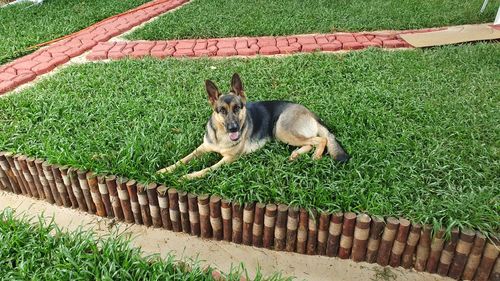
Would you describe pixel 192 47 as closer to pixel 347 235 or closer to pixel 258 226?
pixel 258 226

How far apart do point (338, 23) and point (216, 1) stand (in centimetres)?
344

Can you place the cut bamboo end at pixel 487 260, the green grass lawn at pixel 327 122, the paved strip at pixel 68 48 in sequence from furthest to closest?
1. the paved strip at pixel 68 48
2. the green grass lawn at pixel 327 122
3. the cut bamboo end at pixel 487 260

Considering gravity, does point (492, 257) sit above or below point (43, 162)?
below

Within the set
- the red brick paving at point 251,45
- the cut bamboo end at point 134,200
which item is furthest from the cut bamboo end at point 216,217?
the red brick paving at point 251,45

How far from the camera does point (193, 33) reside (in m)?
6.79

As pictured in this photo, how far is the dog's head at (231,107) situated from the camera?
3025 mm

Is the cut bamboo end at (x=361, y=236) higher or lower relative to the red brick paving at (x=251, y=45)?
lower

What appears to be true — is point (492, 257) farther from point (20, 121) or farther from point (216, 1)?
point (216, 1)

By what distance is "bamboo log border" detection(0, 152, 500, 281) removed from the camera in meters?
2.55

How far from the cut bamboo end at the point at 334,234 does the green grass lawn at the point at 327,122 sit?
0.33 ft

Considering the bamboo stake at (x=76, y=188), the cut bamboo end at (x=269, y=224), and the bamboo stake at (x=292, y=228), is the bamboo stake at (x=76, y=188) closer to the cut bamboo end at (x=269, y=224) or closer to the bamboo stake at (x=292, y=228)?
the cut bamboo end at (x=269, y=224)

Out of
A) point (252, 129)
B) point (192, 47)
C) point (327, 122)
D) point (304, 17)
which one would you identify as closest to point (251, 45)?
point (192, 47)

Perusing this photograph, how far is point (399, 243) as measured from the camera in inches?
103

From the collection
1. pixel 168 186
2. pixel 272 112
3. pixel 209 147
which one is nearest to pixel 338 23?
pixel 272 112
